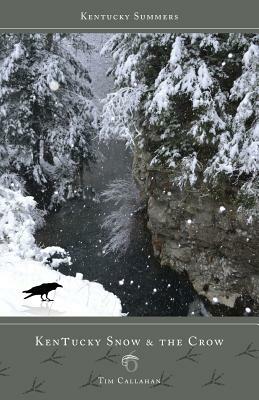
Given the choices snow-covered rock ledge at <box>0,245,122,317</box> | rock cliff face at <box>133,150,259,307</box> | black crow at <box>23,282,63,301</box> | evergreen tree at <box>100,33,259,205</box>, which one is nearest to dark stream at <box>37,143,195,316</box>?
rock cliff face at <box>133,150,259,307</box>

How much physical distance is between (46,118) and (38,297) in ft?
17.7

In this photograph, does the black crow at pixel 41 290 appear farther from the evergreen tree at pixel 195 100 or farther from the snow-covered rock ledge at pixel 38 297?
the evergreen tree at pixel 195 100

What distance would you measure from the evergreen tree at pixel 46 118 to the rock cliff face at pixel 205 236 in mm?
1606

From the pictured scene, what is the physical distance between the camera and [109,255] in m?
8.70

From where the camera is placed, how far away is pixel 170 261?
834cm

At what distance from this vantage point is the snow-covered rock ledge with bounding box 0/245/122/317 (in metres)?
4.59

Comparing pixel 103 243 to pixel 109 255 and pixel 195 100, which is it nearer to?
pixel 109 255
